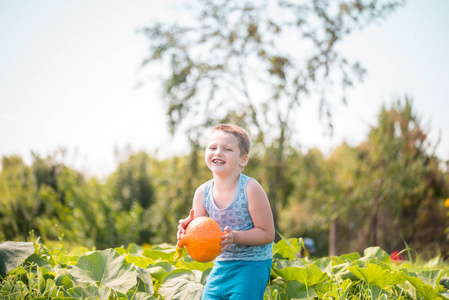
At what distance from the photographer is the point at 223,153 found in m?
1.81

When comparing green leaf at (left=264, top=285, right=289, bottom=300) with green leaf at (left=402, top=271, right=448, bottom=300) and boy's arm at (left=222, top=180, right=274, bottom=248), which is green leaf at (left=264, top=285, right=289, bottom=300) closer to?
boy's arm at (left=222, top=180, right=274, bottom=248)

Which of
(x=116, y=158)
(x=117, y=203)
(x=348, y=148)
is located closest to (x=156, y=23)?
(x=116, y=158)

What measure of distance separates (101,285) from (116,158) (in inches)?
285

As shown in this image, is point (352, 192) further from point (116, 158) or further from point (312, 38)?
point (116, 158)

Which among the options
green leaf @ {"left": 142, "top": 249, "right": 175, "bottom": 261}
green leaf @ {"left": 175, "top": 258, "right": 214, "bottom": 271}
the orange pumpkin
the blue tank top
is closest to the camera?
the orange pumpkin

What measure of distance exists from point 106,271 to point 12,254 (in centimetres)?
51

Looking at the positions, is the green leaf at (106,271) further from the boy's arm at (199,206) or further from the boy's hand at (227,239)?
the boy's hand at (227,239)

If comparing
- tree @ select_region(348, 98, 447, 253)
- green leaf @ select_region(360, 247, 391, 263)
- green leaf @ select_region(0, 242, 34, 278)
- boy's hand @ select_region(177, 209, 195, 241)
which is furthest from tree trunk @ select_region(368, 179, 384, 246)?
green leaf @ select_region(0, 242, 34, 278)

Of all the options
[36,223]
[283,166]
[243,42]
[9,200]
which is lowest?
[36,223]

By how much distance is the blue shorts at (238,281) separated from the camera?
5.61ft

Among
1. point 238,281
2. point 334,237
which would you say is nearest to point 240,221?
point 238,281

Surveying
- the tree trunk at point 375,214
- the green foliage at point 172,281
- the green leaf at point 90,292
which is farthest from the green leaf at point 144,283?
the tree trunk at point 375,214

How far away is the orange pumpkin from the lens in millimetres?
1609

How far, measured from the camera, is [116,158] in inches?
350
